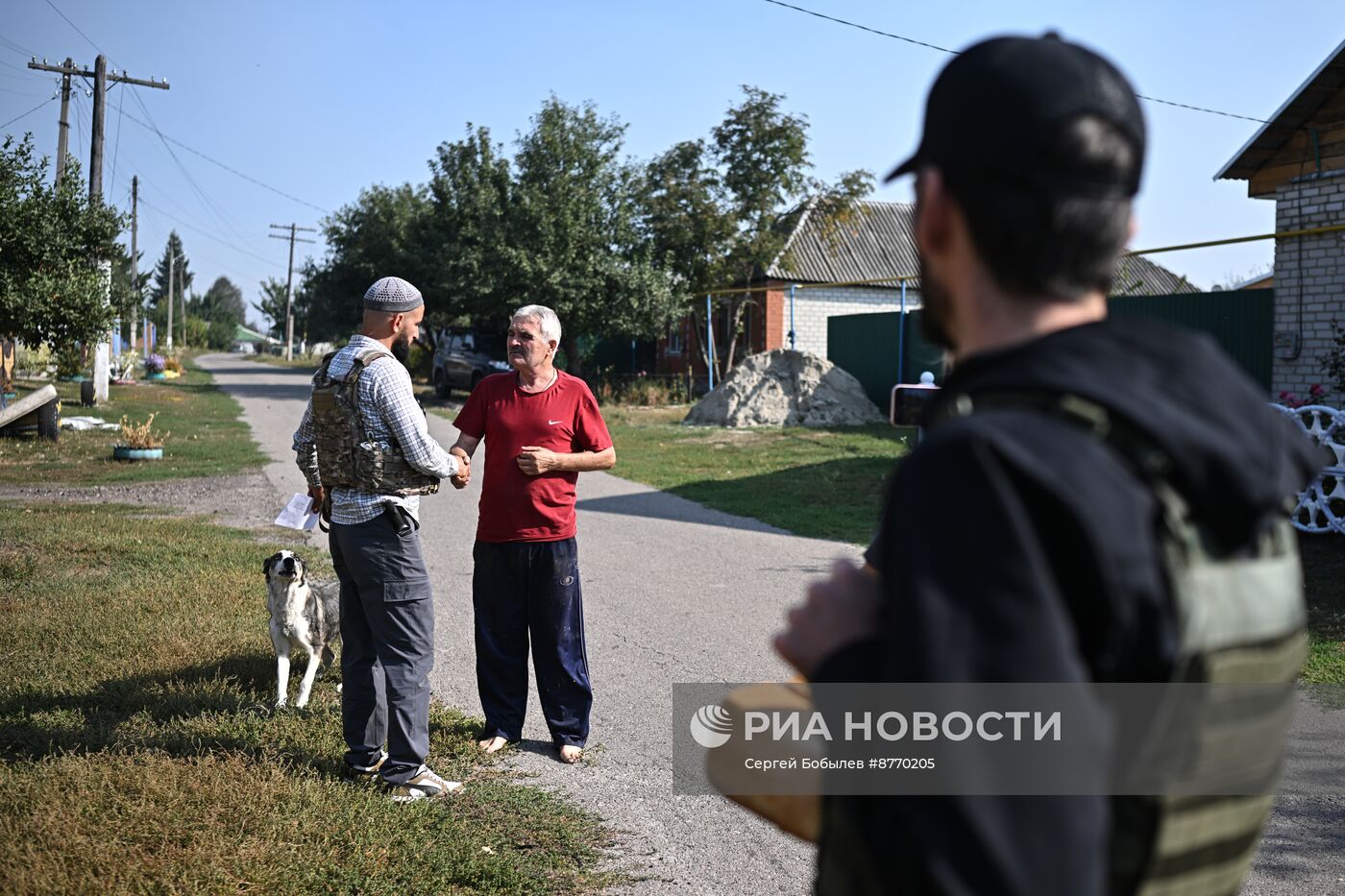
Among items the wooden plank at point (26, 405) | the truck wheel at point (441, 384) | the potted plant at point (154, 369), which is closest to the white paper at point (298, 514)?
the wooden plank at point (26, 405)

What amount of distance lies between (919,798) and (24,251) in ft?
70.1

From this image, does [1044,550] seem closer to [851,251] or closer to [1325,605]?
[1325,605]

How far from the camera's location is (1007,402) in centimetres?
112

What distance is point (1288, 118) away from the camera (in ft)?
39.3

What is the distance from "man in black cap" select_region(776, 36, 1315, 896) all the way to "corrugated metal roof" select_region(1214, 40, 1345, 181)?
1233 centimetres

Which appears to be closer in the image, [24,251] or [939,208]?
[939,208]

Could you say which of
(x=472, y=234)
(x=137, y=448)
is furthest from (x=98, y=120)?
(x=137, y=448)

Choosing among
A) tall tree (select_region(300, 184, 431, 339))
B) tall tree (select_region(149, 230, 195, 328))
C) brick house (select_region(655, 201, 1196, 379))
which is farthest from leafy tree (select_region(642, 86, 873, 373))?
tall tree (select_region(149, 230, 195, 328))

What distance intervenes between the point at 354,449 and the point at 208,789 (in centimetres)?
144

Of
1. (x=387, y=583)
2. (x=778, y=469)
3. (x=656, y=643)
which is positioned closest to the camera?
(x=387, y=583)

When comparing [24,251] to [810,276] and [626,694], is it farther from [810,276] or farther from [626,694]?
[810,276]

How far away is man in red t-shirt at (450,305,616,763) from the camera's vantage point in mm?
5262

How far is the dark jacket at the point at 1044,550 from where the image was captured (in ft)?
3.39

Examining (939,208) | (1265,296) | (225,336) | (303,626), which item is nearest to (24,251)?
(303,626)
